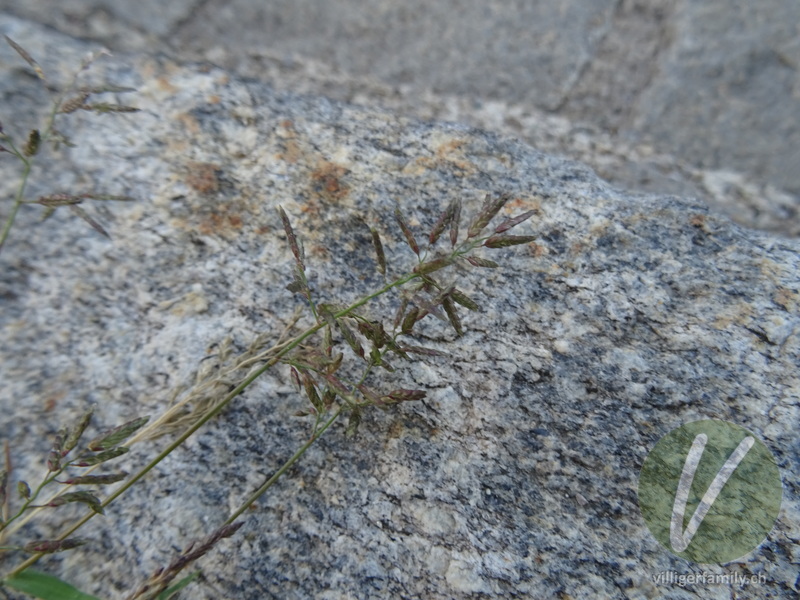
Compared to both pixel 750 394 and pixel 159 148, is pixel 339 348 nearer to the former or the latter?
pixel 159 148

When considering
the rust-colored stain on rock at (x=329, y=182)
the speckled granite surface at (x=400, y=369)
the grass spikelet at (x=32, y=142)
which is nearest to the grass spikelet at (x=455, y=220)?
the speckled granite surface at (x=400, y=369)

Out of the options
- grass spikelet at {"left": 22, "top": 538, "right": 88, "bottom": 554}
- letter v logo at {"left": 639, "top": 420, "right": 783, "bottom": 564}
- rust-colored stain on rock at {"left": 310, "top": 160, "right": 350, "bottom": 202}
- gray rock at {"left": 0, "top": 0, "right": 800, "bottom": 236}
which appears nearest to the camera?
grass spikelet at {"left": 22, "top": 538, "right": 88, "bottom": 554}

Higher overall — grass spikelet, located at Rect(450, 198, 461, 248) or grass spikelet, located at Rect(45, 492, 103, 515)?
grass spikelet, located at Rect(450, 198, 461, 248)

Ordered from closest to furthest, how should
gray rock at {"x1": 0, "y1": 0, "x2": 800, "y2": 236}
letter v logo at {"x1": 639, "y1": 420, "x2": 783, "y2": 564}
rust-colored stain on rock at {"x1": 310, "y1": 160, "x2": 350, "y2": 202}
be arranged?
letter v logo at {"x1": 639, "y1": 420, "x2": 783, "y2": 564}, rust-colored stain on rock at {"x1": 310, "y1": 160, "x2": 350, "y2": 202}, gray rock at {"x1": 0, "y1": 0, "x2": 800, "y2": 236}

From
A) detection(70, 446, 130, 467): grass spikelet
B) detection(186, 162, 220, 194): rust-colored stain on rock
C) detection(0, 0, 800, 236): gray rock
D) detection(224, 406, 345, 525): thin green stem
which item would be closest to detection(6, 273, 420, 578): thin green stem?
detection(224, 406, 345, 525): thin green stem

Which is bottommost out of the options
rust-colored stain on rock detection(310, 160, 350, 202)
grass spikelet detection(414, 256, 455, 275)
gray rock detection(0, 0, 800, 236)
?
grass spikelet detection(414, 256, 455, 275)

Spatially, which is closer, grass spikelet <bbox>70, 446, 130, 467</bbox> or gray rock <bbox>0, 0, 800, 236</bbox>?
grass spikelet <bbox>70, 446, 130, 467</bbox>

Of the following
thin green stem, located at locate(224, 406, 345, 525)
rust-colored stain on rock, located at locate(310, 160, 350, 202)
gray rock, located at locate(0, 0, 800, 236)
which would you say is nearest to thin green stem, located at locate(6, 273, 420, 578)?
thin green stem, located at locate(224, 406, 345, 525)

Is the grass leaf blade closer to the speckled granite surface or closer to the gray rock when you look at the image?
the speckled granite surface
